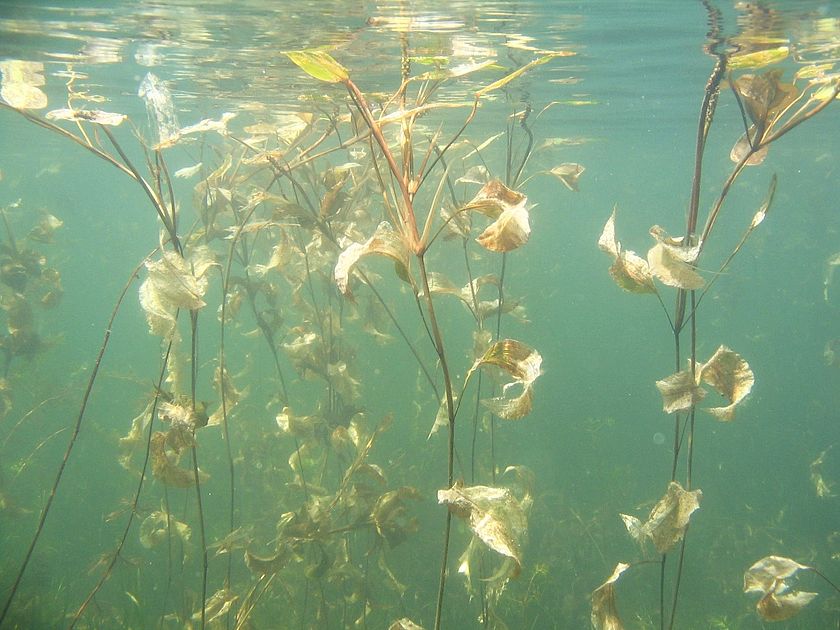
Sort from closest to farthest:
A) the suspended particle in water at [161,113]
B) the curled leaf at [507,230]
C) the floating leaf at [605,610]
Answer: the curled leaf at [507,230]
the floating leaf at [605,610]
the suspended particle in water at [161,113]

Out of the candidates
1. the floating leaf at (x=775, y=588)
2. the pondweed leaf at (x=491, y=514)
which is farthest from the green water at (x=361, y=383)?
the floating leaf at (x=775, y=588)

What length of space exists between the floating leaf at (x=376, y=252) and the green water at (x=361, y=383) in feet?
0.72

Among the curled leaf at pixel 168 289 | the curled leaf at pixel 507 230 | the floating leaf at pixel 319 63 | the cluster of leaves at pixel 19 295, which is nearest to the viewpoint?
the curled leaf at pixel 507 230

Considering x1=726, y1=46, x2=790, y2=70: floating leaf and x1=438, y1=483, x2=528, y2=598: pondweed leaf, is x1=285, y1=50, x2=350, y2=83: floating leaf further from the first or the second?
x1=726, y1=46, x2=790, y2=70: floating leaf

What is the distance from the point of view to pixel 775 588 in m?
2.91

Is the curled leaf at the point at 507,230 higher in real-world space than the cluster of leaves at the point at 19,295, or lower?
higher

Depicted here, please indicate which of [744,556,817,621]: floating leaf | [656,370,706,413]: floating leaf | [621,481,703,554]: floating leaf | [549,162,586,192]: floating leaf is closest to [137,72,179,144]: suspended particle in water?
[549,162,586,192]: floating leaf

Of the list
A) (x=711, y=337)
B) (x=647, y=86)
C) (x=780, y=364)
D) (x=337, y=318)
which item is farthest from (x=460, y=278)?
(x=711, y=337)

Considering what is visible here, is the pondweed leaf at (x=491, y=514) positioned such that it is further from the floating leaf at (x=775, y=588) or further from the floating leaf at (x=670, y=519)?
the floating leaf at (x=775, y=588)

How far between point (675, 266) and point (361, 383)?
7645mm

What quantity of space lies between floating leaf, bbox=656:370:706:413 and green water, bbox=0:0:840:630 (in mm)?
391

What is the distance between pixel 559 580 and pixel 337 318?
8.56 meters

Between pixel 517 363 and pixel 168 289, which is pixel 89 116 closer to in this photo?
pixel 168 289

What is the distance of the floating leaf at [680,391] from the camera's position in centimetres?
309
